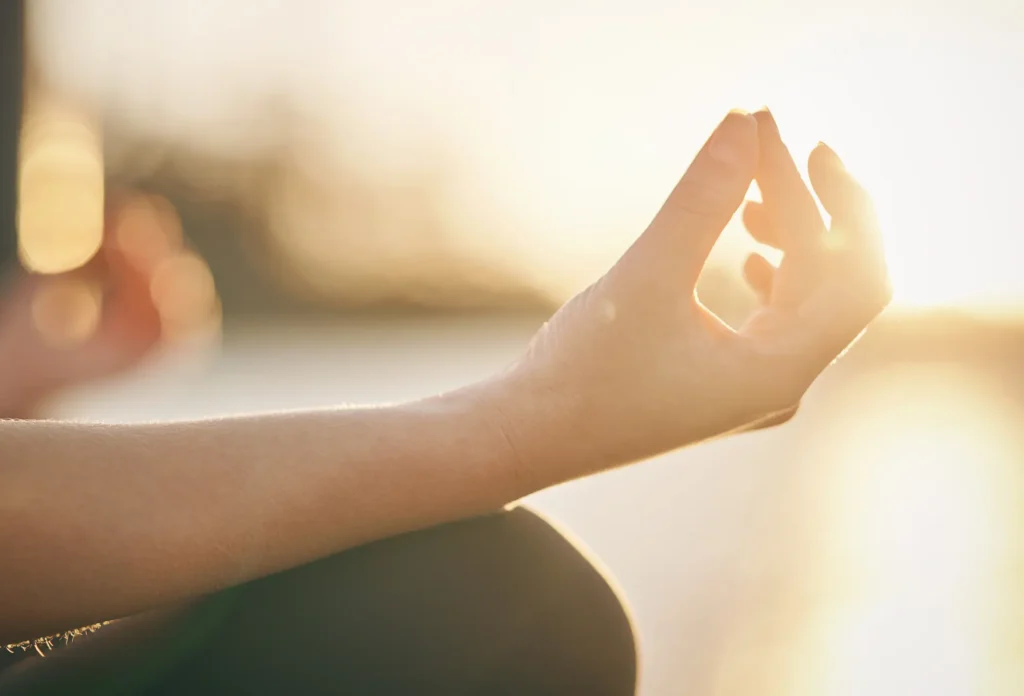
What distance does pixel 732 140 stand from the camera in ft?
3.21

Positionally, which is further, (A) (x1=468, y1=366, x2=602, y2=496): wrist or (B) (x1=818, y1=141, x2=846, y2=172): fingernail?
(B) (x1=818, y1=141, x2=846, y2=172): fingernail

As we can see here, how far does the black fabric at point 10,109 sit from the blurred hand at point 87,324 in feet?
1.61

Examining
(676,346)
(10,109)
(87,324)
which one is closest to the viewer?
(676,346)

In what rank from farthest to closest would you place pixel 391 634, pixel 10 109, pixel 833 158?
pixel 10 109 → pixel 833 158 → pixel 391 634

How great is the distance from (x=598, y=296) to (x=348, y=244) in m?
18.5

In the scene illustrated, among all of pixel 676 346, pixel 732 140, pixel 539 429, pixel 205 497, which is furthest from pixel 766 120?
pixel 205 497

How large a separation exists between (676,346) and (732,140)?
0.23 meters

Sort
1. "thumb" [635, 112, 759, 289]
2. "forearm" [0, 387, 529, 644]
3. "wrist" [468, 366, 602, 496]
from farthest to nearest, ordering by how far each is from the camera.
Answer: "thumb" [635, 112, 759, 289] < "wrist" [468, 366, 602, 496] < "forearm" [0, 387, 529, 644]

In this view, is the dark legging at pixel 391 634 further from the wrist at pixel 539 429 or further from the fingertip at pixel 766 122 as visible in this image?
the fingertip at pixel 766 122

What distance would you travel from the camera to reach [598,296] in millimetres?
988

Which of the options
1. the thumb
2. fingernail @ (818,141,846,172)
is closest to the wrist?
the thumb

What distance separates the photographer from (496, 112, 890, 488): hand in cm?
93

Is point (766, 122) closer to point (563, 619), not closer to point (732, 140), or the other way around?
point (732, 140)

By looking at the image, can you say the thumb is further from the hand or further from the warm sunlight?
the warm sunlight
